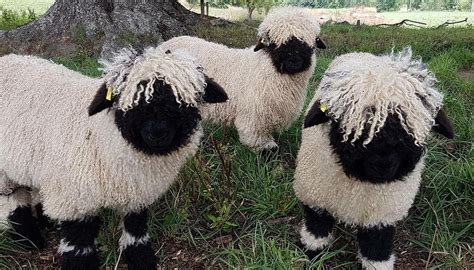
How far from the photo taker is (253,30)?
10695 mm

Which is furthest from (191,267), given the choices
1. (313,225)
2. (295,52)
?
(295,52)

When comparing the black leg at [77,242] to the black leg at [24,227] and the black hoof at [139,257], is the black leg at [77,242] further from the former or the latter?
the black leg at [24,227]

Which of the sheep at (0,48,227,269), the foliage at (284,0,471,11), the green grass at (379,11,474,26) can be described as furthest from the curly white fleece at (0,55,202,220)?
the foliage at (284,0,471,11)

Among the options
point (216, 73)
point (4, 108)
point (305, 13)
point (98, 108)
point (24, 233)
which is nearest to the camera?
point (98, 108)

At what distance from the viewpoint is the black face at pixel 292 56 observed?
431 cm

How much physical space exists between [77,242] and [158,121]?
3.68 feet

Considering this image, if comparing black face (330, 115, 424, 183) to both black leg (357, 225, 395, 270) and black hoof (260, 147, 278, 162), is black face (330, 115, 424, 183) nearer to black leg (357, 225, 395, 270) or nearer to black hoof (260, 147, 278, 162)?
black leg (357, 225, 395, 270)

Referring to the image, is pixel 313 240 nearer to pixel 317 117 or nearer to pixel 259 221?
pixel 259 221

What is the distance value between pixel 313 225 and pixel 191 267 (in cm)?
95

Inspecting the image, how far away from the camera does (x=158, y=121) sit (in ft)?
8.52

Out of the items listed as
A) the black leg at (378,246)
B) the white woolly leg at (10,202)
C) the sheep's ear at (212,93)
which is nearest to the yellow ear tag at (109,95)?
the sheep's ear at (212,93)

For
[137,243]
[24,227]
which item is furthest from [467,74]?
[24,227]

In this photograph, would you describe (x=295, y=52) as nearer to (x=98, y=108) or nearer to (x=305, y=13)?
(x=305, y=13)

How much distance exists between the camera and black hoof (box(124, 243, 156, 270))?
3.31m
